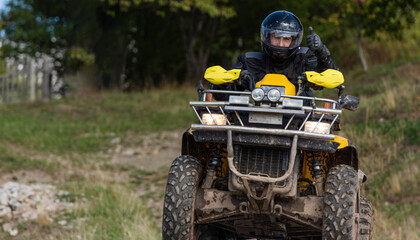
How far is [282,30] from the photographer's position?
6.38 m

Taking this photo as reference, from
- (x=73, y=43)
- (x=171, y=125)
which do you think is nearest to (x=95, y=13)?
(x=73, y=43)

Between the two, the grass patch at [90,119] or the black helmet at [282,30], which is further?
the grass patch at [90,119]

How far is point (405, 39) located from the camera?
24859 mm

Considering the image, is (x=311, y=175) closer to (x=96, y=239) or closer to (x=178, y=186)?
(x=178, y=186)

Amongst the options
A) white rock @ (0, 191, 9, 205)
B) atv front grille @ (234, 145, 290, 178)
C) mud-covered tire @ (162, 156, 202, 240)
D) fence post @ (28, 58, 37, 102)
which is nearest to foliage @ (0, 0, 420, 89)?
fence post @ (28, 58, 37, 102)

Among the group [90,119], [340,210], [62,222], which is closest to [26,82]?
[90,119]

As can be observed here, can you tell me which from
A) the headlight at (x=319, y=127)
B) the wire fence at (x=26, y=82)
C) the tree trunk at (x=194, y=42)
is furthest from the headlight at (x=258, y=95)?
the tree trunk at (x=194, y=42)

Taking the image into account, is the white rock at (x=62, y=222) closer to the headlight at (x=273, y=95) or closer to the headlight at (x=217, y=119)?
the headlight at (x=217, y=119)

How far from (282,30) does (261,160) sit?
1389 millimetres

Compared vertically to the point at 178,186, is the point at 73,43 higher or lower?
higher

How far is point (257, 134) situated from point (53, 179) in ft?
24.7

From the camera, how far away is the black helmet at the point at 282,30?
6.39 m

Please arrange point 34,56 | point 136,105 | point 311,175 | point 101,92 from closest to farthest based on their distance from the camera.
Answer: point 311,175, point 136,105, point 101,92, point 34,56

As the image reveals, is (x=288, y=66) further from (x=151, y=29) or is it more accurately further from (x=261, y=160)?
(x=151, y=29)
